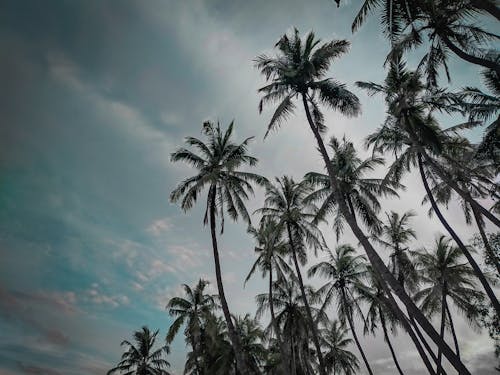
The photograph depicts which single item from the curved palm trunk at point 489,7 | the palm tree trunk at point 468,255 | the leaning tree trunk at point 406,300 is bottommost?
the leaning tree trunk at point 406,300

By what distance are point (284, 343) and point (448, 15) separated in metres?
23.3

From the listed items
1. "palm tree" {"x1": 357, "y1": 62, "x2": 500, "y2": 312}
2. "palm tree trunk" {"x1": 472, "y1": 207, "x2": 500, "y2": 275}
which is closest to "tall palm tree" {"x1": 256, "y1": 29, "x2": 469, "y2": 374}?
"palm tree" {"x1": 357, "y1": 62, "x2": 500, "y2": 312}

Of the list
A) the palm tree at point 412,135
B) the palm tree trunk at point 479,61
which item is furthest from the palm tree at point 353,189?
the palm tree trunk at point 479,61

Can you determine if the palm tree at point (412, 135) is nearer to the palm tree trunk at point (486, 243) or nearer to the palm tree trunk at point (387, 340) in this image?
the palm tree trunk at point (486, 243)

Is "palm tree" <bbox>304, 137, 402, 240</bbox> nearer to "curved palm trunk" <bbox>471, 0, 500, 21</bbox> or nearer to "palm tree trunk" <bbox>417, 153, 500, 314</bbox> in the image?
"palm tree trunk" <bbox>417, 153, 500, 314</bbox>

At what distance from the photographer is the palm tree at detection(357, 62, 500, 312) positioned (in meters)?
16.2

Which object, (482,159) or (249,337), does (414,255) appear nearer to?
(482,159)

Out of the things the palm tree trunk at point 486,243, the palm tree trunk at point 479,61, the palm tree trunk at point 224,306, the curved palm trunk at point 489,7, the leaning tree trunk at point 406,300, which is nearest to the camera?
the leaning tree trunk at point 406,300

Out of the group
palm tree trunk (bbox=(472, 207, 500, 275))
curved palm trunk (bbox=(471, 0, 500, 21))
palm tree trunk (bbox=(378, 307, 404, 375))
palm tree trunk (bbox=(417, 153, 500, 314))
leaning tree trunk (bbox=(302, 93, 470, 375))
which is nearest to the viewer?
leaning tree trunk (bbox=(302, 93, 470, 375))

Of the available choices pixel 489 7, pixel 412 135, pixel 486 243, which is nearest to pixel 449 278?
pixel 486 243

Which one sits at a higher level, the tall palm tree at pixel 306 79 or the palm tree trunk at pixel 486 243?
the tall palm tree at pixel 306 79

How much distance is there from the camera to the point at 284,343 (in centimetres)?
2319

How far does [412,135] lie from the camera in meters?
16.8

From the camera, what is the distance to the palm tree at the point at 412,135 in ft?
53.2
